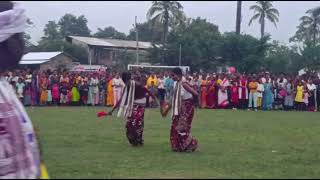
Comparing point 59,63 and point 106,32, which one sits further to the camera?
point 106,32

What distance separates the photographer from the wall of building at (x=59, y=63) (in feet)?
145

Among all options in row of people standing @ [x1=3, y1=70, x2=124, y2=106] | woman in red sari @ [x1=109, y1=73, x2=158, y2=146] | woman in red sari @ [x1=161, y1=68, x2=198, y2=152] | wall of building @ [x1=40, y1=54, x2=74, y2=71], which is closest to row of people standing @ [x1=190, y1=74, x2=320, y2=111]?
row of people standing @ [x1=3, y1=70, x2=124, y2=106]

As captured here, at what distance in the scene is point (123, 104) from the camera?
12539 millimetres

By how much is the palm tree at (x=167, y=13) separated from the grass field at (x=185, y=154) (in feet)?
126

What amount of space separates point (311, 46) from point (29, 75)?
20.8 metres

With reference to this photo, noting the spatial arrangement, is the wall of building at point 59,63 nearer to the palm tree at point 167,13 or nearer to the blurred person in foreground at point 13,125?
the palm tree at point 167,13

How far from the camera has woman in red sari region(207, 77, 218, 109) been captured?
87.6ft

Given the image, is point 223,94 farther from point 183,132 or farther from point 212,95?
point 183,132

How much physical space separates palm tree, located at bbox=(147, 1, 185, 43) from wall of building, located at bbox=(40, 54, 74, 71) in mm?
9452

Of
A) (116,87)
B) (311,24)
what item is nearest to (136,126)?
(116,87)

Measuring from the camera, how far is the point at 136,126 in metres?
12.4

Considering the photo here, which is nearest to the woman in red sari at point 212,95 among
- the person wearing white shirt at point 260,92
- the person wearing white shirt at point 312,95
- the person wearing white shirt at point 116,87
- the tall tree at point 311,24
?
the person wearing white shirt at point 260,92

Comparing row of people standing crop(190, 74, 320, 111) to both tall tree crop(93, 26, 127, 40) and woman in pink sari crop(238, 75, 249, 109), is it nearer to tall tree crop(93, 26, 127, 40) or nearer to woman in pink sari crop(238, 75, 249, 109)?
woman in pink sari crop(238, 75, 249, 109)

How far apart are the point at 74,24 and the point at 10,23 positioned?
91505 mm
